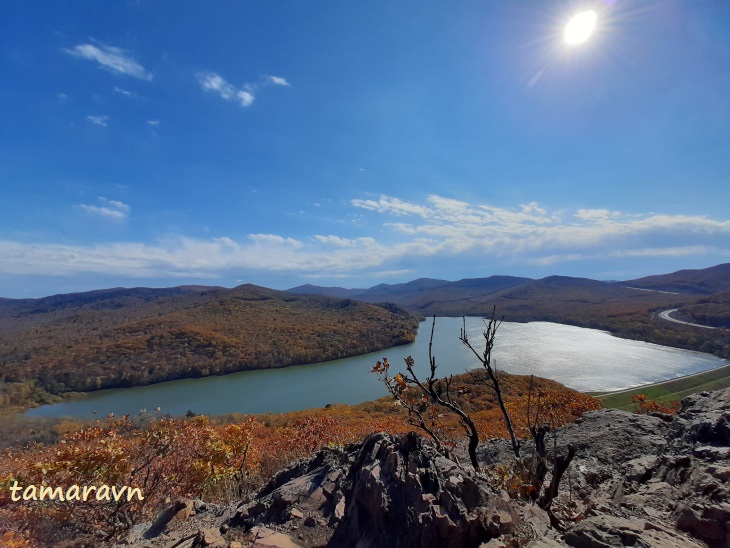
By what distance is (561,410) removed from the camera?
1554 cm

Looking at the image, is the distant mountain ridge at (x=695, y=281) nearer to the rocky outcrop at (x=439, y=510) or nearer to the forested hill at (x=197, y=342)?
the forested hill at (x=197, y=342)

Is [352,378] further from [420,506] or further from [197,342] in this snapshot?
[420,506]

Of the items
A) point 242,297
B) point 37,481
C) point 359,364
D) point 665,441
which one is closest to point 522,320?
point 359,364

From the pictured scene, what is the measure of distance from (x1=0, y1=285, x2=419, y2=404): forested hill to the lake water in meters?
2.94

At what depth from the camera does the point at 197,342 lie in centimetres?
6184

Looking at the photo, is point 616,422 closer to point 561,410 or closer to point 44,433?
point 561,410

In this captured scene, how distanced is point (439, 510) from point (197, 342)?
65.6m

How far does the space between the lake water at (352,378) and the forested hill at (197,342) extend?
2936 mm

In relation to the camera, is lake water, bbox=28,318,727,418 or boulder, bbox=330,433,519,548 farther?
lake water, bbox=28,318,727,418

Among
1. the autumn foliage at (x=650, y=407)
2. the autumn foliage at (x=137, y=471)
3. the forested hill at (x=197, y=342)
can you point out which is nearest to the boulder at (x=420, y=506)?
the autumn foliage at (x=137, y=471)

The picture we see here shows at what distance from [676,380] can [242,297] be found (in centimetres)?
9682

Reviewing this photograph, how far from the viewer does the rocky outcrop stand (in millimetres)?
3602

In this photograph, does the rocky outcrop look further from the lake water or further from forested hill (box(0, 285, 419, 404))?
forested hill (box(0, 285, 419, 404))

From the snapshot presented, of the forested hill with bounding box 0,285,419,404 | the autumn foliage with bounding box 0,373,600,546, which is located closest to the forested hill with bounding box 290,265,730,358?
the autumn foliage with bounding box 0,373,600,546
